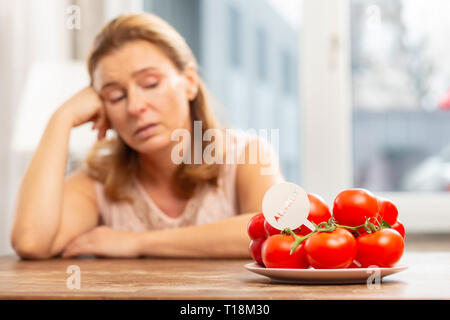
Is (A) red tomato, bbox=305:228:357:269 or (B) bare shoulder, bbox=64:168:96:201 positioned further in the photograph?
(B) bare shoulder, bbox=64:168:96:201

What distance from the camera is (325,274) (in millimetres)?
799

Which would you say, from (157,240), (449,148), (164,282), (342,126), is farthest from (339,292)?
(449,148)

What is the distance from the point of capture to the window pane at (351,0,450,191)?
2.45 meters

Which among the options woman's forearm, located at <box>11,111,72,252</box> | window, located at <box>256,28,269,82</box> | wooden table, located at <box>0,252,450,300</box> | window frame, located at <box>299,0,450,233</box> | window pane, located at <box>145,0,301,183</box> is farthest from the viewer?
window, located at <box>256,28,269,82</box>

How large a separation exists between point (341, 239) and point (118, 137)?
1.11m

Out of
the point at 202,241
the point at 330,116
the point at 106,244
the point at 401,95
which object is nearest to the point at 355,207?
the point at 202,241

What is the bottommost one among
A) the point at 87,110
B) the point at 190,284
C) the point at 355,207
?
the point at 190,284

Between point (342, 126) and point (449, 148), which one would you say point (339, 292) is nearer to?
point (342, 126)

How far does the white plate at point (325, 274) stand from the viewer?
796 millimetres

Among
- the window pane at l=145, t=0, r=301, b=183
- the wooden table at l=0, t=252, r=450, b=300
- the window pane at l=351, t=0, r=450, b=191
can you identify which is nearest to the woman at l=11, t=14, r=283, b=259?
the wooden table at l=0, t=252, r=450, b=300

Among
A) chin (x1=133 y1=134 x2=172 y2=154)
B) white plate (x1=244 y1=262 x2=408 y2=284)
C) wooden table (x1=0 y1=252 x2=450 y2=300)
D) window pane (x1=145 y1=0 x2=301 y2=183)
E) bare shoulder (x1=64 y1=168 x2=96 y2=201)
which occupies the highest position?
→ window pane (x1=145 y1=0 x2=301 y2=183)

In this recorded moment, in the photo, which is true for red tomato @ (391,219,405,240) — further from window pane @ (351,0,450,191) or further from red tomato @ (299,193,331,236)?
window pane @ (351,0,450,191)

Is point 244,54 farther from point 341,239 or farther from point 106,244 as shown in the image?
point 341,239

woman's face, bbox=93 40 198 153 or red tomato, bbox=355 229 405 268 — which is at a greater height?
woman's face, bbox=93 40 198 153
